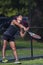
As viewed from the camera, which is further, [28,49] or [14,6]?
[14,6]

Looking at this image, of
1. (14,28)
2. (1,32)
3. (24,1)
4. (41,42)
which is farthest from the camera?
(24,1)

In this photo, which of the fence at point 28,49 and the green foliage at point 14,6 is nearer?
the fence at point 28,49

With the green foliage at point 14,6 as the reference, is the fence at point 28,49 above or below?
above

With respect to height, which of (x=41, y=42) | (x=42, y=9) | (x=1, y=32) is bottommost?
(x=42, y=9)

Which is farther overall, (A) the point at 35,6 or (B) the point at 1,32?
(A) the point at 35,6

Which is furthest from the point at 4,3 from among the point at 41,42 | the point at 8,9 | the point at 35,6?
the point at 41,42

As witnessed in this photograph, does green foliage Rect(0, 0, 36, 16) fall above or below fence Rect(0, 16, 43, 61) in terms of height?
below

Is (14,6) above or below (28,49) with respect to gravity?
below

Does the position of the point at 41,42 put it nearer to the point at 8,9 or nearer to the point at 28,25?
the point at 28,25

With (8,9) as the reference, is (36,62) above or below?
above

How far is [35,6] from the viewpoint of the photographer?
94.2 ft

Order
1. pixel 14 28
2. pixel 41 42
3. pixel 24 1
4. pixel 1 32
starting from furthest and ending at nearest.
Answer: pixel 24 1 < pixel 41 42 < pixel 1 32 < pixel 14 28

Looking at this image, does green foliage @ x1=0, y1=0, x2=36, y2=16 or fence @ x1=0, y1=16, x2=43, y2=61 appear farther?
green foliage @ x1=0, y1=0, x2=36, y2=16

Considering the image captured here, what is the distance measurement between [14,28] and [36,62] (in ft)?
4.88
